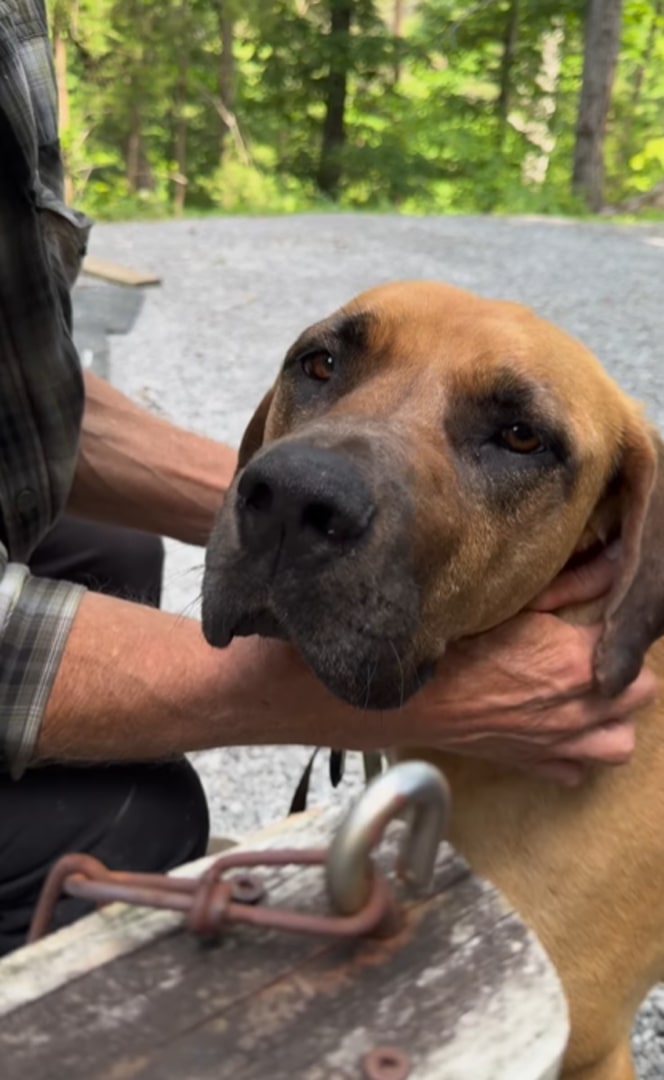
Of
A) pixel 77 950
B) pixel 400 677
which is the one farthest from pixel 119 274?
pixel 77 950

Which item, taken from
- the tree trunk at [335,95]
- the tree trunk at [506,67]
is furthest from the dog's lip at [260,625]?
the tree trunk at [506,67]

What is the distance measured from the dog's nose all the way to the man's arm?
1.06 feet

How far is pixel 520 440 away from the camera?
1785 millimetres

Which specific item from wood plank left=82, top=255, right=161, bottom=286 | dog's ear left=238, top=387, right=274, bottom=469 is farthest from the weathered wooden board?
wood plank left=82, top=255, right=161, bottom=286

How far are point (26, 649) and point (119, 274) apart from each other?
8548 millimetres

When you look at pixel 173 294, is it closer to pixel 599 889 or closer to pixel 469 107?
pixel 599 889

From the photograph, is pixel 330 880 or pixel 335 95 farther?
pixel 335 95

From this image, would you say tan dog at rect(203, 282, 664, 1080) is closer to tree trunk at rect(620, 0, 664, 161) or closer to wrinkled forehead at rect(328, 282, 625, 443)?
wrinkled forehead at rect(328, 282, 625, 443)

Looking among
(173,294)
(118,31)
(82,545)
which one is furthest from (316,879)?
(118,31)

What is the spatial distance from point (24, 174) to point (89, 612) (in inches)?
34.5

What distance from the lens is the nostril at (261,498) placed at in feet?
4.71

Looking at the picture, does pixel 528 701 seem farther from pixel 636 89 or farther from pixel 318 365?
pixel 636 89

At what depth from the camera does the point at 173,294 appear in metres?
9.42

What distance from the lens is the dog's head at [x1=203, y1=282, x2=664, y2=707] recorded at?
1455mm
